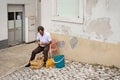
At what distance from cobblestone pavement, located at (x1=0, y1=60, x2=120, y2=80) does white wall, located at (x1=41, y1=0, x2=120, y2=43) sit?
1.01 meters

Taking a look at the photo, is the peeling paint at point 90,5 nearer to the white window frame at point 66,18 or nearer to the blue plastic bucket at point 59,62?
the white window frame at point 66,18

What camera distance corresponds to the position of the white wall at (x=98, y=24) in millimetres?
7492

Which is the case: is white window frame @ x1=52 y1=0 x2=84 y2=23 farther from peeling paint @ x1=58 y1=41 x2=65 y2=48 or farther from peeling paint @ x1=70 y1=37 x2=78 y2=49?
peeling paint @ x1=58 y1=41 x2=65 y2=48

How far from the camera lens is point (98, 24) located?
7.86 metres

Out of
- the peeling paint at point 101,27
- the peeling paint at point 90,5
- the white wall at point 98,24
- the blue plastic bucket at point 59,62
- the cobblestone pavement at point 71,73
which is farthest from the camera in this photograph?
the blue plastic bucket at point 59,62

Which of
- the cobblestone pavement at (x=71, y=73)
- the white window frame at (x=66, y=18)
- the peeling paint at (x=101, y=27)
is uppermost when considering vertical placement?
the white window frame at (x=66, y=18)

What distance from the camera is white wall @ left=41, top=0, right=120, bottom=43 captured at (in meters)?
7.49

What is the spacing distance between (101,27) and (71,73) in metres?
1.85

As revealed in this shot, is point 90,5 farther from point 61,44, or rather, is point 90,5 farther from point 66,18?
point 61,44

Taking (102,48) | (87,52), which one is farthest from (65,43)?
(102,48)

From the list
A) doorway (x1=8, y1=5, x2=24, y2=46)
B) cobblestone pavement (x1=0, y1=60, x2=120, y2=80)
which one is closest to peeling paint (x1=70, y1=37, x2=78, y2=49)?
cobblestone pavement (x1=0, y1=60, x2=120, y2=80)

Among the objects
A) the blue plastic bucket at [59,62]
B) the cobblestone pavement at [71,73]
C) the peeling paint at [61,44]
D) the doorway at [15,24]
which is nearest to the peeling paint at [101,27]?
the cobblestone pavement at [71,73]

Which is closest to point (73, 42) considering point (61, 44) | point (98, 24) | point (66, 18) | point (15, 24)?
point (61, 44)

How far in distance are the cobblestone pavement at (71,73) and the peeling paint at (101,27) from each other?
45.5 inches
